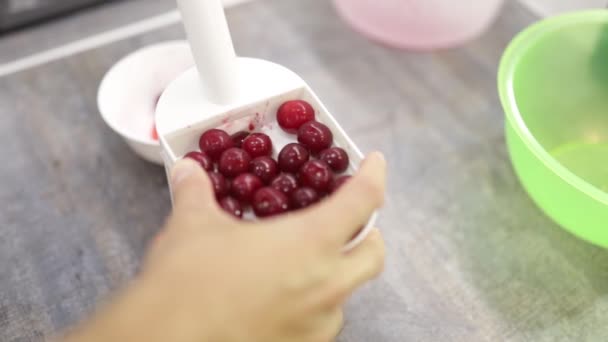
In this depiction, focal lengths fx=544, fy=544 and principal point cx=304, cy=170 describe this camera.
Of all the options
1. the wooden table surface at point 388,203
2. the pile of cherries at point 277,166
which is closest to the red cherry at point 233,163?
the pile of cherries at point 277,166

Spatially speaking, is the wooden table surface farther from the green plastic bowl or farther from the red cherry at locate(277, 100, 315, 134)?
the red cherry at locate(277, 100, 315, 134)

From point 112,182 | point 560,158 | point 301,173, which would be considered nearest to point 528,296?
point 560,158

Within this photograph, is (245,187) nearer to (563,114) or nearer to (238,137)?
(238,137)

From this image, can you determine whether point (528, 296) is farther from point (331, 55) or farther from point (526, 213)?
point (331, 55)

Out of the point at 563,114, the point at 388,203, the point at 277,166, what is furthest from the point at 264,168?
the point at 563,114

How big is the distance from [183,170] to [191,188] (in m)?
0.03

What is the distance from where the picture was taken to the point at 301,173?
514 millimetres

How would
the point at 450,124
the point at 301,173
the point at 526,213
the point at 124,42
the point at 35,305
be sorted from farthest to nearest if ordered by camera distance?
the point at 124,42 < the point at 450,124 < the point at 526,213 < the point at 35,305 < the point at 301,173

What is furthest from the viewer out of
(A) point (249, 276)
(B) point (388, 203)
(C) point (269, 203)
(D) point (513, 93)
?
(B) point (388, 203)

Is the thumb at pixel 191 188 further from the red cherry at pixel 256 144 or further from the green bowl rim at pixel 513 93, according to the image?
the green bowl rim at pixel 513 93

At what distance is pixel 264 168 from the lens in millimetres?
525

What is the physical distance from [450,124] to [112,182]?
1.79ft

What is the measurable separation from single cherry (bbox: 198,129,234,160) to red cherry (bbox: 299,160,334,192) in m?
0.09

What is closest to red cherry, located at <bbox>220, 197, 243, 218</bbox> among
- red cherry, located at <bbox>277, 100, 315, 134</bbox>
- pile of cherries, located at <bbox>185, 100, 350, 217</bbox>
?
pile of cherries, located at <bbox>185, 100, 350, 217</bbox>
